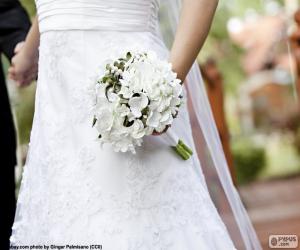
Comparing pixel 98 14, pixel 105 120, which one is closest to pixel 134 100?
pixel 105 120

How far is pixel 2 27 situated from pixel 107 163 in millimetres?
1575

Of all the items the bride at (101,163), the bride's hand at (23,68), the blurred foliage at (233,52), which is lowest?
the bride at (101,163)

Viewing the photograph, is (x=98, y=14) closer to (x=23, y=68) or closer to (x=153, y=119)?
(x=153, y=119)

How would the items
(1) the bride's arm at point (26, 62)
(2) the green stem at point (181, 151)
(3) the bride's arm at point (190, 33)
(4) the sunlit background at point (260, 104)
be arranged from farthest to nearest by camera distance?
(4) the sunlit background at point (260, 104) < (1) the bride's arm at point (26, 62) < (2) the green stem at point (181, 151) < (3) the bride's arm at point (190, 33)

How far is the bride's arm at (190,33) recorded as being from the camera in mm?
2488

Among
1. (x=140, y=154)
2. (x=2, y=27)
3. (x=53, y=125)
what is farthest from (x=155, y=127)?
(x=2, y=27)

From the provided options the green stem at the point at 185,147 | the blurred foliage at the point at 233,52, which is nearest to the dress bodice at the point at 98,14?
the green stem at the point at 185,147

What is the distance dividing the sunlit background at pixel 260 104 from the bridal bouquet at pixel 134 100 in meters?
4.30

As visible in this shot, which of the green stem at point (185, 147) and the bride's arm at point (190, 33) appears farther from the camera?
the green stem at point (185, 147)

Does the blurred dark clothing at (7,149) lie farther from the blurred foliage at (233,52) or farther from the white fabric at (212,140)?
the blurred foliage at (233,52)

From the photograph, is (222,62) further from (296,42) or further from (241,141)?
(296,42)

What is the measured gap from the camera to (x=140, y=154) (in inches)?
101

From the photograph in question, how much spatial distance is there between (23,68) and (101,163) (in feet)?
A: 2.92

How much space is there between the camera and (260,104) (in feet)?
83.6
